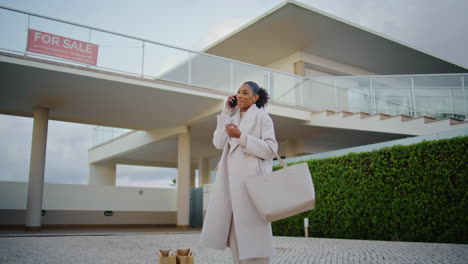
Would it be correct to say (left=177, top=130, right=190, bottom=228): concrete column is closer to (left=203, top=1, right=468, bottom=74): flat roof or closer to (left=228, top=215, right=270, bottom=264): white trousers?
(left=203, top=1, right=468, bottom=74): flat roof

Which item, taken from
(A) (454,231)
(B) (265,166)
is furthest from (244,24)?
(B) (265,166)

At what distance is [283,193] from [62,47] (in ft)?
34.8

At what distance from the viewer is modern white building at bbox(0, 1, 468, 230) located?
1167cm

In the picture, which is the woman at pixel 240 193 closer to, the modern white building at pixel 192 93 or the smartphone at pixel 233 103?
the smartphone at pixel 233 103

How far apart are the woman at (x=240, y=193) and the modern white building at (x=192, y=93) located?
Result: 9.74 meters

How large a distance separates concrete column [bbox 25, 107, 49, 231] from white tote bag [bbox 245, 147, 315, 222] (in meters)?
12.9

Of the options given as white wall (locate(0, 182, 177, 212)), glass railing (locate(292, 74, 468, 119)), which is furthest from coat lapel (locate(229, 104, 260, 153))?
white wall (locate(0, 182, 177, 212))

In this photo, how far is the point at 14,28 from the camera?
11180mm

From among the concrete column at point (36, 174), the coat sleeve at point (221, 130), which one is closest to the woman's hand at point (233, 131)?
the coat sleeve at point (221, 130)

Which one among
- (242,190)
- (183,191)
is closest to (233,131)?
(242,190)

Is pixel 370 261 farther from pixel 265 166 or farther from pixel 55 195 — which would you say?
pixel 55 195

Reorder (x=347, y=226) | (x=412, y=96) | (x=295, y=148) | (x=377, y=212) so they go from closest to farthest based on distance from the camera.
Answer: (x=377, y=212) → (x=347, y=226) → (x=412, y=96) → (x=295, y=148)

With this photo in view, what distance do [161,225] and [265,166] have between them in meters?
16.8

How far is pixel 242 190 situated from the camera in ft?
8.75
